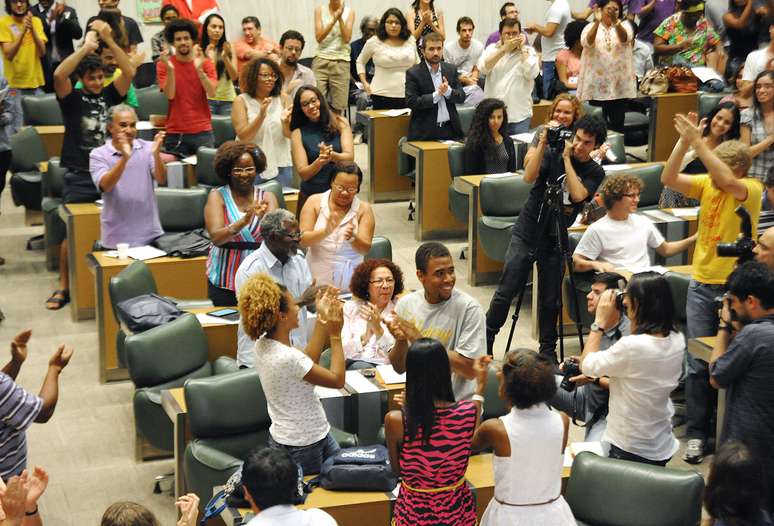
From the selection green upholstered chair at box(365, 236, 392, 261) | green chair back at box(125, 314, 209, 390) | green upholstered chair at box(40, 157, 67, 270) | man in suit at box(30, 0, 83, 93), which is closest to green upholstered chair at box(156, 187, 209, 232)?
green upholstered chair at box(40, 157, 67, 270)

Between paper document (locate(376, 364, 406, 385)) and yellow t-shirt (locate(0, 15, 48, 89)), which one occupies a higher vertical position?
yellow t-shirt (locate(0, 15, 48, 89))

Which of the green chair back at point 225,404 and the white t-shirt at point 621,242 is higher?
the white t-shirt at point 621,242

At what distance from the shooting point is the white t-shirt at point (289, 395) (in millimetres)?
4543

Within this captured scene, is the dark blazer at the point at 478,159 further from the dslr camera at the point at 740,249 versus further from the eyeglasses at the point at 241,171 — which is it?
the dslr camera at the point at 740,249

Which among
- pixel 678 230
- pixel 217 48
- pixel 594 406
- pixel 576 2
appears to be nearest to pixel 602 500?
pixel 594 406

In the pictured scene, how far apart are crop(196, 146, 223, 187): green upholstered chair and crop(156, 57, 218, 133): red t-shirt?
45 centimetres

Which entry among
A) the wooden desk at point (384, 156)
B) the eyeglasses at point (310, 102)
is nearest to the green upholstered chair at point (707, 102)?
the wooden desk at point (384, 156)

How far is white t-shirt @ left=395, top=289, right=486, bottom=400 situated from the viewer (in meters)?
4.82

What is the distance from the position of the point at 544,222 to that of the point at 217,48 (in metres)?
4.48

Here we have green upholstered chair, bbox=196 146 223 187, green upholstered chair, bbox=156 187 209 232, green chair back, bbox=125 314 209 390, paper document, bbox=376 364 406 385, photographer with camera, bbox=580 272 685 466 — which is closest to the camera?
photographer with camera, bbox=580 272 685 466

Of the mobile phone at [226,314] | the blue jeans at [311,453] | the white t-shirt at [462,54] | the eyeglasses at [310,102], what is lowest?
the blue jeans at [311,453]

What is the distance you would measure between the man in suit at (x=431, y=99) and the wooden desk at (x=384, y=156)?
1.71 ft

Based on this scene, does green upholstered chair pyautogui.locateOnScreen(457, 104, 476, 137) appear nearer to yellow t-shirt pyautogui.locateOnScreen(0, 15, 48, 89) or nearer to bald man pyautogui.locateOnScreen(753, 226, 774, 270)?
yellow t-shirt pyautogui.locateOnScreen(0, 15, 48, 89)

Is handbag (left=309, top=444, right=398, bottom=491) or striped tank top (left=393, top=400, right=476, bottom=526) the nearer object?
striped tank top (left=393, top=400, right=476, bottom=526)
